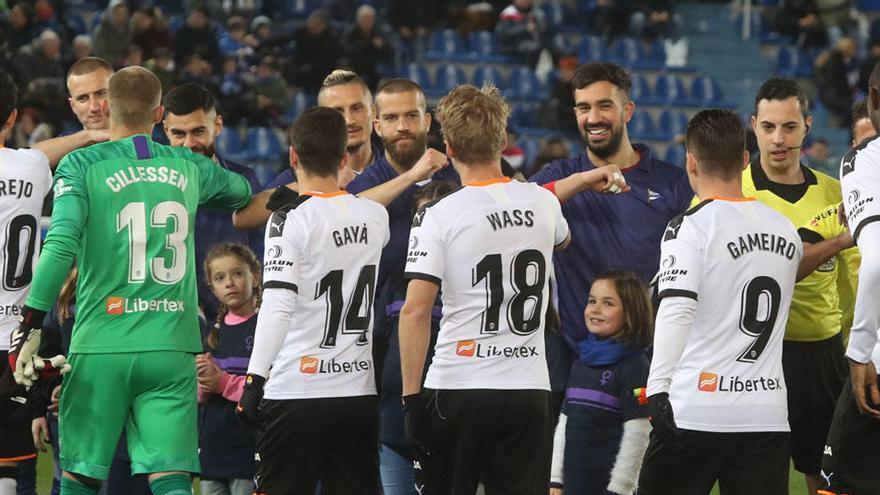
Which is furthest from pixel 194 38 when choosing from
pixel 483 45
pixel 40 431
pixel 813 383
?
pixel 813 383

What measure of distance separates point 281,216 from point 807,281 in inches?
114

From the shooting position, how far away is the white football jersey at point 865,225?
5.85 metres

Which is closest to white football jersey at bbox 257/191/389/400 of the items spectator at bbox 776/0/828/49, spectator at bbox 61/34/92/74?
spectator at bbox 61/34/92/74

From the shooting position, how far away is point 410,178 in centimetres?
708

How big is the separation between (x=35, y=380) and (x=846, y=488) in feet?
12.1

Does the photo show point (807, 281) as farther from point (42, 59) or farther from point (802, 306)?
point (42, 59)

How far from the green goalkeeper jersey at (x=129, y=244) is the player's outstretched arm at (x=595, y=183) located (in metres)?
1.87

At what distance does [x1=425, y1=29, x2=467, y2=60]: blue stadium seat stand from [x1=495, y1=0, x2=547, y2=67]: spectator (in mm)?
667

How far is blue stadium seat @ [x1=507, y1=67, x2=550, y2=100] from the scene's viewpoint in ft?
71.2

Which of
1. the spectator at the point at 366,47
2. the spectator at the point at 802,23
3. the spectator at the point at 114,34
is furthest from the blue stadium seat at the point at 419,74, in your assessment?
the spectator at the point at 802,23

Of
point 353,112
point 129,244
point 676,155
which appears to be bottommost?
point 129,244

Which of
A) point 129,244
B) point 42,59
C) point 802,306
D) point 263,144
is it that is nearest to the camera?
point 129,244

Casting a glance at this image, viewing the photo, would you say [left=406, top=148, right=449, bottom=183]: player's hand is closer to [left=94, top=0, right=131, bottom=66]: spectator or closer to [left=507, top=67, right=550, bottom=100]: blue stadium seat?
[left=94, top=0, right=131, bottom=66]: spectator

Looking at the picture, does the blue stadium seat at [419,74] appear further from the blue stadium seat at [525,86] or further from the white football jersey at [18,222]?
the white football jersey at [18,222]
